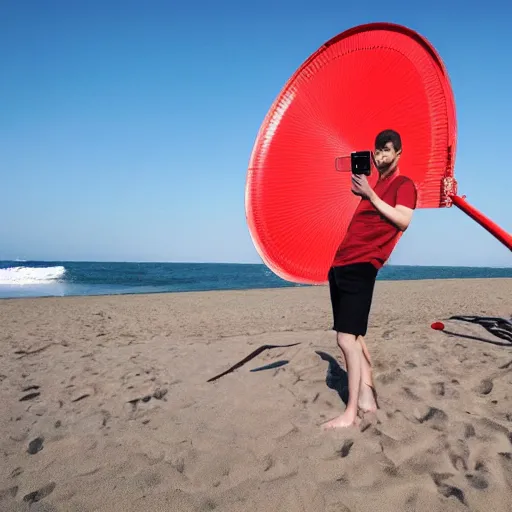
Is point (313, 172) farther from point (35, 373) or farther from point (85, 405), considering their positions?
point (35, 373)

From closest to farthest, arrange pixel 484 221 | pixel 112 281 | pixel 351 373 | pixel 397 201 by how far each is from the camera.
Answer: pixel 484 221, pixel 397 201, pixel 351 373, pixel 112 281

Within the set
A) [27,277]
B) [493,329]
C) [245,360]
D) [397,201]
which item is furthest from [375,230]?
[27,277]

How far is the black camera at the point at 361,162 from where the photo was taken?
2.66 meters

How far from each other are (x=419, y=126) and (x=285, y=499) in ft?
8.35

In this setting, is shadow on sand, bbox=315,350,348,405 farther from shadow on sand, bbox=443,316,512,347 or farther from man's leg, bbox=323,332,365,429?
shadow on sand, bbox=443,316,512,347

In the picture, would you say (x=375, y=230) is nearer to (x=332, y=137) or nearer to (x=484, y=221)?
(x=484, y=221)

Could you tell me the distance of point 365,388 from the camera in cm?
343

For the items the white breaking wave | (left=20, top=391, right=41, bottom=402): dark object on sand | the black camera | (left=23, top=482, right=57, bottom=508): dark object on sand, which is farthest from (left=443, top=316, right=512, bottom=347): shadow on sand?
the white breaking wave

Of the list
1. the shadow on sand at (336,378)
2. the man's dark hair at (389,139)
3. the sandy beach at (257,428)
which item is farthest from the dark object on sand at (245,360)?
the man's dark hair at (389,139)

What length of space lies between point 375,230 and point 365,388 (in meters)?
1.41

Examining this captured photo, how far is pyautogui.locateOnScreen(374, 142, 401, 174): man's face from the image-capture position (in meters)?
2.86

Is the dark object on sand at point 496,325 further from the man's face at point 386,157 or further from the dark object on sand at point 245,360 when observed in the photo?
the man's face at point 386,157

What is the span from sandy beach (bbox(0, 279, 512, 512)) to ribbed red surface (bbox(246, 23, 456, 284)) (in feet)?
4.26

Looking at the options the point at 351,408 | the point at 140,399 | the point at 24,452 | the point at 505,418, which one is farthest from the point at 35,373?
the point at 505,418
